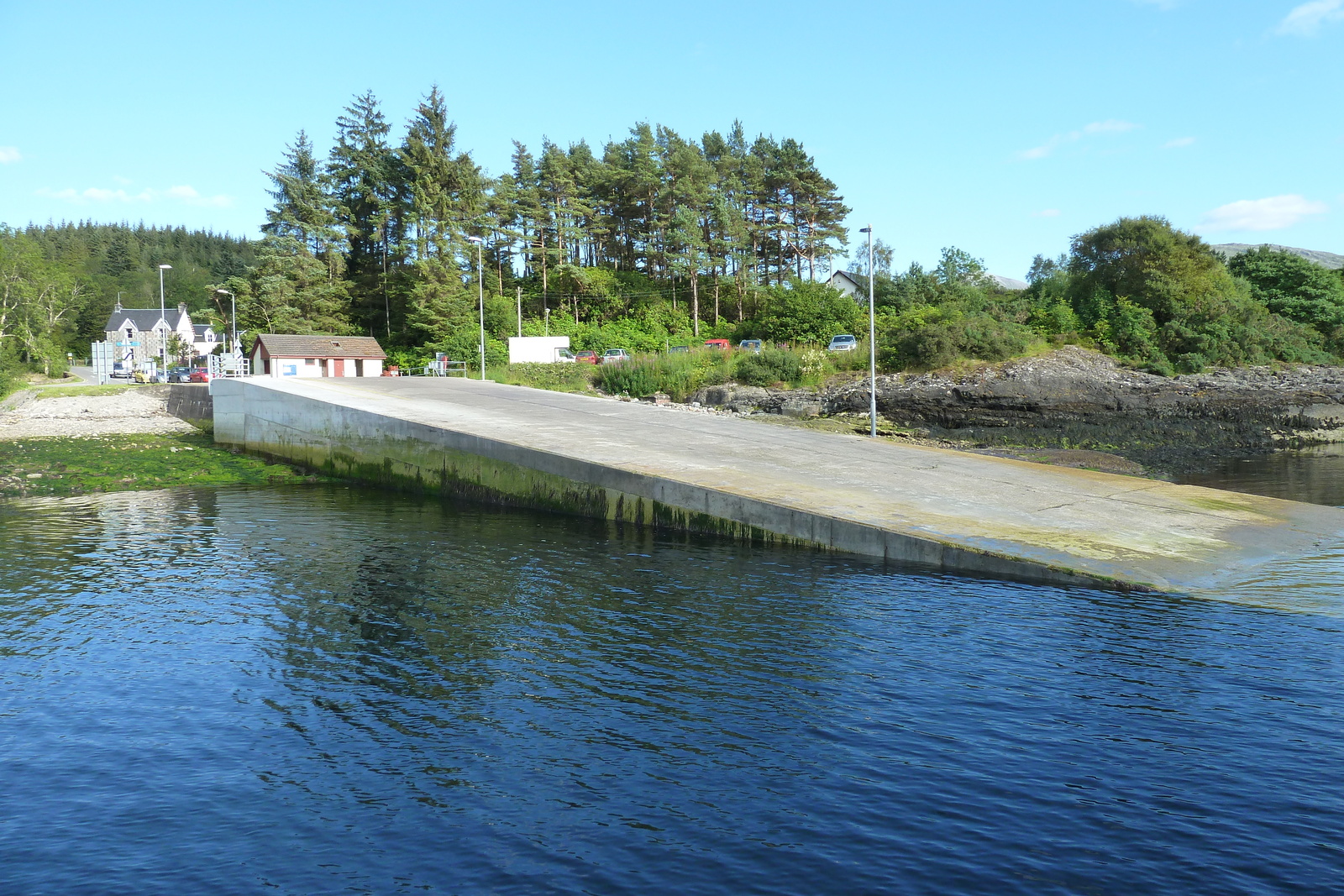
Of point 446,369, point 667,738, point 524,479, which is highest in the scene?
point 446,369

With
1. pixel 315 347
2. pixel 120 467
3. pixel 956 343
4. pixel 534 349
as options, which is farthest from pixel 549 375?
pixel 120 467

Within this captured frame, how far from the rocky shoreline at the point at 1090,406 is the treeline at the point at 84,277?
4115 centimetres

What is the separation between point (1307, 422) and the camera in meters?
33.4

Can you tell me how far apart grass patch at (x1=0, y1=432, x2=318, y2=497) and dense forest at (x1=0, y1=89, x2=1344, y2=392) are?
74.6 feet

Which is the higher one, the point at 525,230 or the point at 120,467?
the point at 525,230

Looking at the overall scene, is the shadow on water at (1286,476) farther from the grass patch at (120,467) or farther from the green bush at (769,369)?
the grass patch at (120,467)

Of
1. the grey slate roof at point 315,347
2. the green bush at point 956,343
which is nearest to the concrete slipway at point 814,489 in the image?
the green bush at point 956,343

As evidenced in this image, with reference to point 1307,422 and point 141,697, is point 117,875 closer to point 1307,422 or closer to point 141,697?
point 141,697

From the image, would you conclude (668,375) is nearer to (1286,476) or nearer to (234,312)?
(1286,476)

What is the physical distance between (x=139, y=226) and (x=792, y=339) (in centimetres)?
17399

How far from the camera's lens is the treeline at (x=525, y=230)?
66.1 m

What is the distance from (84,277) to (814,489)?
136 m

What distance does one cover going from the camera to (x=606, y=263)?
265ft

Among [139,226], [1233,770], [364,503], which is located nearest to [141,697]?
[1233,770]
